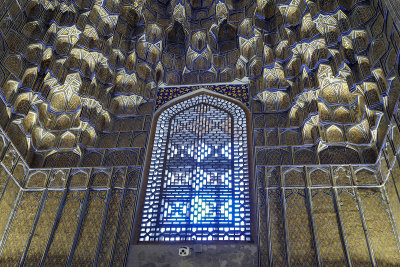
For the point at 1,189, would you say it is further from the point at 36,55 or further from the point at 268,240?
the point at 268,240

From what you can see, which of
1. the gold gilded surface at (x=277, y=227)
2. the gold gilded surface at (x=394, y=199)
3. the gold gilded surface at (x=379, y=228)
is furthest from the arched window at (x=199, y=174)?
the gold gilded surface at (x=394, y=199)

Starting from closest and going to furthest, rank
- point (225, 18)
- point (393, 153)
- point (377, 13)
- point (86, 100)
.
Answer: point (393, 153)
point (377, 13)
point (86, 100)
point (225, 18)

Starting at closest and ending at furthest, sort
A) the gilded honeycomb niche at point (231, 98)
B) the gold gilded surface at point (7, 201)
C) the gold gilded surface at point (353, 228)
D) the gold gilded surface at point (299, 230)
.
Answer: the gold gilded surface at point (353, 228) < the gold gilded surface at point (299, 230) < the gilded honeycomb niche at point (231, 98) < the gold gilded surface at point (7, 201)

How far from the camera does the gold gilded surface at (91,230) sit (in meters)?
8.45

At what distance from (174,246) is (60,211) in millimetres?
2877

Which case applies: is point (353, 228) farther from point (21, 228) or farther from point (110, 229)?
point (21, 228)

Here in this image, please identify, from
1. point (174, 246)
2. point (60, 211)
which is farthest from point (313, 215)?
point (60, 211)

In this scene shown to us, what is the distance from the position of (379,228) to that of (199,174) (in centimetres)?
426

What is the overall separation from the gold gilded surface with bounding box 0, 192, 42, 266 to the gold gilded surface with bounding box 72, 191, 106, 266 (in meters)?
1.22

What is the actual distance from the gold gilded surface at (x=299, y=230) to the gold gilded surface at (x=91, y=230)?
14.0 feet

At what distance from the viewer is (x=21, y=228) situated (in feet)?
29.1

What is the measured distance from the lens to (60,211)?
9.16m

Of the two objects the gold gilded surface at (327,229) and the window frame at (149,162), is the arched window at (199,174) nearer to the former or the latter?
the window frame at (149,162)

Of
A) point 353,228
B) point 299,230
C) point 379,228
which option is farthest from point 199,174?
point 379,228
